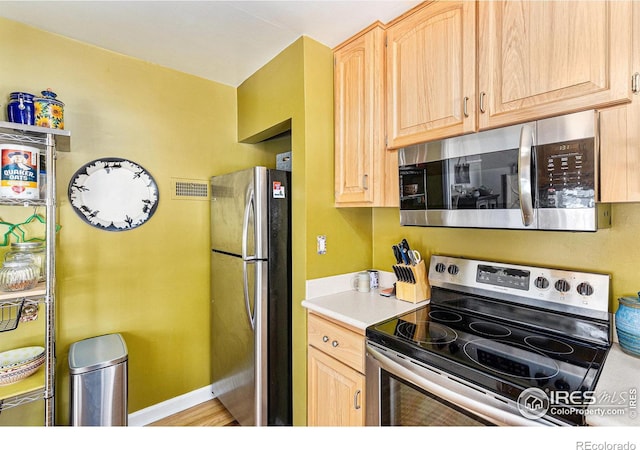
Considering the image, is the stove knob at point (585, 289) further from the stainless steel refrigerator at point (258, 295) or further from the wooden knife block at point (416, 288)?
the stainless steel refrigerator at point (258, 295)

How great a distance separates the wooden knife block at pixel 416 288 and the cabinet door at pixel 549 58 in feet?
2.59

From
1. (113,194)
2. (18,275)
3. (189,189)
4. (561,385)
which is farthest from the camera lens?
(189,189)

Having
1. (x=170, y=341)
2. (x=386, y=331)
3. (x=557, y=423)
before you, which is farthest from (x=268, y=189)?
(x=557, y=423)

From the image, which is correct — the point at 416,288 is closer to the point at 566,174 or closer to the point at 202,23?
the point at 566,174

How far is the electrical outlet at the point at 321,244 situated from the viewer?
1746 mm

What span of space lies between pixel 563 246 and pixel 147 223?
2.38 metres

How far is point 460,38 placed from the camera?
1.27m


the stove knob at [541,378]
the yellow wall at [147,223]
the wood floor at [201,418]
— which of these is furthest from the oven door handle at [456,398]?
the yellow wall at [147,223]

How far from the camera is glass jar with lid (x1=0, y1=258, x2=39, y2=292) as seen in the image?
4.35 ft

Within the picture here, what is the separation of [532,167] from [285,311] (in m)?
1.48

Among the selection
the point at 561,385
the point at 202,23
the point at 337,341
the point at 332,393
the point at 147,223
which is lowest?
the point at 332,393
